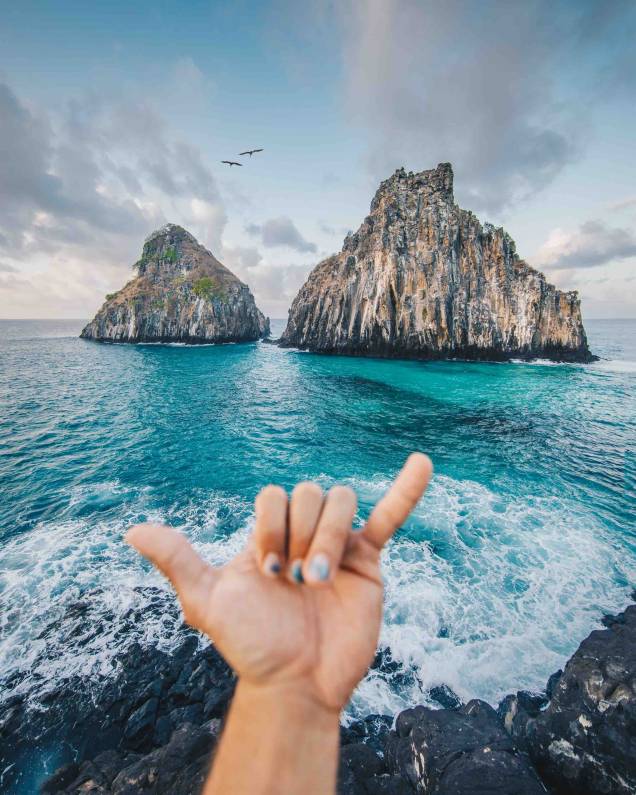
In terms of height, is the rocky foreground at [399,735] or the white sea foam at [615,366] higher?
the white sea foam at [615,366]

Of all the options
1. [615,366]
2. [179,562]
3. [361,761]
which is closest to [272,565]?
[179,562]

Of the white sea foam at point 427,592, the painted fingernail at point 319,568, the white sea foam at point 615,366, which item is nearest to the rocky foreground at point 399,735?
the white sea foam at point 427,592

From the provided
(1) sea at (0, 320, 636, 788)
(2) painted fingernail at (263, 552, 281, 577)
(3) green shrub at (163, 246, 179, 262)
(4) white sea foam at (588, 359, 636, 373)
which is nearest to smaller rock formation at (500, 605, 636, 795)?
(1) sea at (0, 320, 636, 788)

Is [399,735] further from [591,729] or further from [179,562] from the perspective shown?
[179,562]

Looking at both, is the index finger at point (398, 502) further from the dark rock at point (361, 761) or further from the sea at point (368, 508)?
the sea at point (368, 508)

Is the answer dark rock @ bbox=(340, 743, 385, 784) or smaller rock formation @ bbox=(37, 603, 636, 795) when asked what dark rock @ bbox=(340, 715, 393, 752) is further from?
dark rock @ bbox=(340, 743, 385, 784)

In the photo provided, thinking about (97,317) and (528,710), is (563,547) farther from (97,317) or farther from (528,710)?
(97,317)
